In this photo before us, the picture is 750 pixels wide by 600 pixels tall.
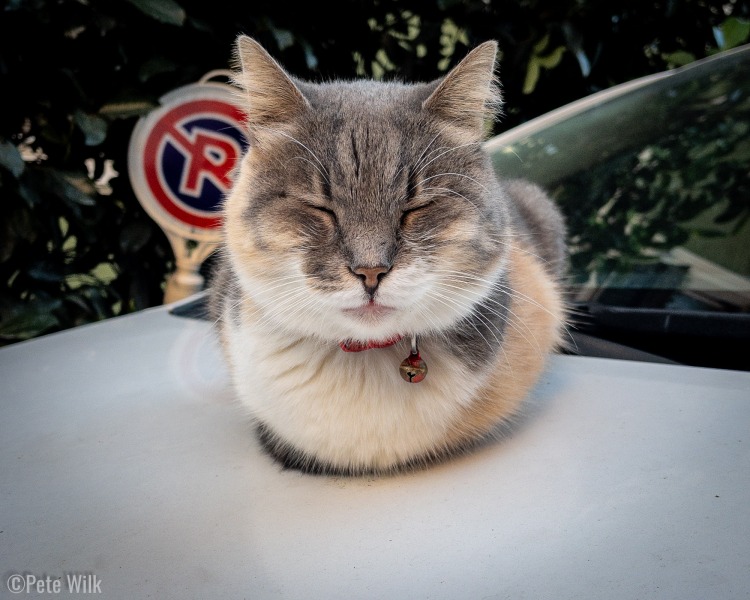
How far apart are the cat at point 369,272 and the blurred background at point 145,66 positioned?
145 centimetres

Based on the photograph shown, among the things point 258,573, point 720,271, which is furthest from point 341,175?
point 720,271

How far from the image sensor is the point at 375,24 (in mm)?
3602

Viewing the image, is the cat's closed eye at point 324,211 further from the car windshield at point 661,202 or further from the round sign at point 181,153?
the round sign at point 181,153

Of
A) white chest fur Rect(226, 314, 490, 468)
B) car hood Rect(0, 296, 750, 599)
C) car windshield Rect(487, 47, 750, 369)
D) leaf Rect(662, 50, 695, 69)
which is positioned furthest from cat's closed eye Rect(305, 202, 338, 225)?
leaf Rect(662, 50, 695, 69)

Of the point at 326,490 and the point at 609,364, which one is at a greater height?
the point at 609,364

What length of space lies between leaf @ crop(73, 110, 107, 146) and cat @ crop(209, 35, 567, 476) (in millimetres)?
1494

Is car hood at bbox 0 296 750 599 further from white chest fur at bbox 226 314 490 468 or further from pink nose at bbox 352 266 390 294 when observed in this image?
pink nose at bbox 352 266 390 294

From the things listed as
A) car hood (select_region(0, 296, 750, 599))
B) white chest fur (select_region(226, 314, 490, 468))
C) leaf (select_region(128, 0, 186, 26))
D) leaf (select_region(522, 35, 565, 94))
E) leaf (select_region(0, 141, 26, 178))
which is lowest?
car hood (select_region(0, 296, 750, 599))

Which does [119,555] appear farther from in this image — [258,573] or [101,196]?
[101,196]

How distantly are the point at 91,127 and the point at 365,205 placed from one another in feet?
6.23

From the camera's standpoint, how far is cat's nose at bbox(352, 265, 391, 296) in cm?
119

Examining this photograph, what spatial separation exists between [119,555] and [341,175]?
695mm

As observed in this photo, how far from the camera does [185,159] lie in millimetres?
2701

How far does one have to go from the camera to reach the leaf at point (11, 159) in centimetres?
244
